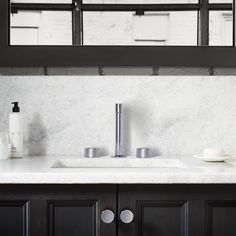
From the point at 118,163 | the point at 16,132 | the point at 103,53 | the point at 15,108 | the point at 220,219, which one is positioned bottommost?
the point at 220,219

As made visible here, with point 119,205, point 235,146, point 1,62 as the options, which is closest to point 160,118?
point 235,146

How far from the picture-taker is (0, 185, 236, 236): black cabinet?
51.9 inches

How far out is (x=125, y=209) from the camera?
52.0 inches

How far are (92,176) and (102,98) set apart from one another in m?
0.65

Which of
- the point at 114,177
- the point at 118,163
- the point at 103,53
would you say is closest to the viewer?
the point at 114,177

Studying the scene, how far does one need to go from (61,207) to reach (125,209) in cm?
21

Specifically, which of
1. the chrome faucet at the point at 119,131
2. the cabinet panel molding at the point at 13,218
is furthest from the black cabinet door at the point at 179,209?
the chrome faucet at the point at 119,131

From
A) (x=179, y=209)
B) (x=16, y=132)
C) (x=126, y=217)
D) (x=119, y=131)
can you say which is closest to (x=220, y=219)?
(x=179, y=209)

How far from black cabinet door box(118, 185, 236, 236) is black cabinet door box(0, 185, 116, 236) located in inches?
2.4

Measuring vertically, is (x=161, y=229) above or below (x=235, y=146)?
below

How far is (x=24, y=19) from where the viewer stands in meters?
1.87

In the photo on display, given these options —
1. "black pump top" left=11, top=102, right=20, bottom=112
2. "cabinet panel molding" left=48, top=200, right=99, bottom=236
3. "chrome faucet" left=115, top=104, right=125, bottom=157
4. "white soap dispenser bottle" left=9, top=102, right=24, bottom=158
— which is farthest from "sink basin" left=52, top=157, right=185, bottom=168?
"cabinet panel molding" left=48, top=200, right=99, bottom=236

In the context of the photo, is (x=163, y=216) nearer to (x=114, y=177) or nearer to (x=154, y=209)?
(x=154, y=209)

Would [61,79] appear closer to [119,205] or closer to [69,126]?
[69,126]
